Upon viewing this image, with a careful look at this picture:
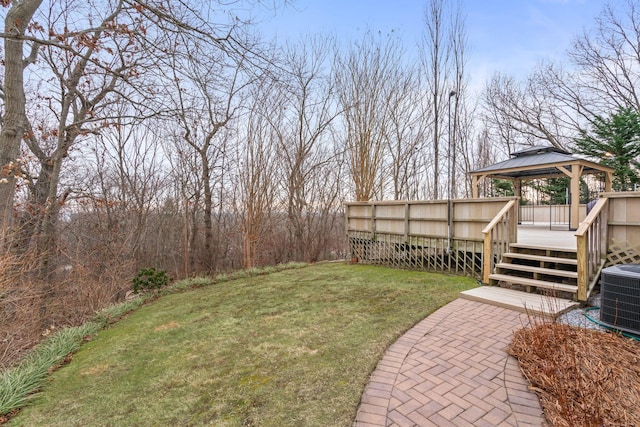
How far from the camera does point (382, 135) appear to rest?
9.88 m

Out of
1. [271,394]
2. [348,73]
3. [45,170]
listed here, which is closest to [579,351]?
[271,394]

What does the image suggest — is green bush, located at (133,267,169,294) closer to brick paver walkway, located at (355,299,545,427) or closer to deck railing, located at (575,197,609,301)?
brick paver walkway, located at (355,299,545,427)

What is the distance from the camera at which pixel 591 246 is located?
14.0 feet

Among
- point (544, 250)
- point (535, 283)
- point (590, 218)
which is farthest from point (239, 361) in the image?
point (544, 250)

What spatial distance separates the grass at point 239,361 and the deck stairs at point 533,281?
1.88ft

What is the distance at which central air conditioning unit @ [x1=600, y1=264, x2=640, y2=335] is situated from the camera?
117 inches

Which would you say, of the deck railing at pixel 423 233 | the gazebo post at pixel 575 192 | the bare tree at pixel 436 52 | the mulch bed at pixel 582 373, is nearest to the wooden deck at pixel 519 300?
the mulch bed at pixel 582 373

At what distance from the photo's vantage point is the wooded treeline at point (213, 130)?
186 inches

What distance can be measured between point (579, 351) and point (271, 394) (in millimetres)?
2698

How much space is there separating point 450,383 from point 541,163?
8.01 metres

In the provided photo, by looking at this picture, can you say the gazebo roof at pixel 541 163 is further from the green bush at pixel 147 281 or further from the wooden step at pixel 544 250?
the green bush at pixel 147 281

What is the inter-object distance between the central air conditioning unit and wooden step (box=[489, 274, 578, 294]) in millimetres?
831

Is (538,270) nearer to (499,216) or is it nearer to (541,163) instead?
(499,216)

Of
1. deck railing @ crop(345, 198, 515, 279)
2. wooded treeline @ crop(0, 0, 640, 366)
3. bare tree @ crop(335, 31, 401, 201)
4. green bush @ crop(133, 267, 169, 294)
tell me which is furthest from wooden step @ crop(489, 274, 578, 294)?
green bush @ crop(133, 267, 169, 294)
